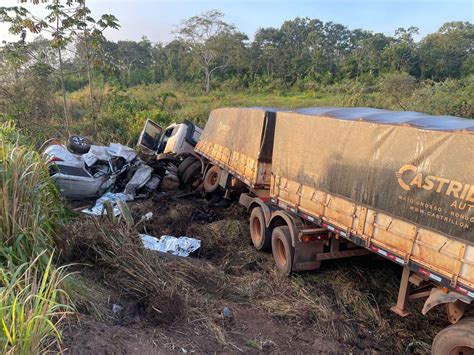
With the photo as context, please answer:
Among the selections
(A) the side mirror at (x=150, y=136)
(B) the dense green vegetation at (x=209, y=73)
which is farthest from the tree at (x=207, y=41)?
(A) the side mirror at (x=150, y=136)

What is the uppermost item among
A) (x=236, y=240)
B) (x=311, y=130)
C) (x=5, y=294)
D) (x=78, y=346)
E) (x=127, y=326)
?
(x=311, y=130)

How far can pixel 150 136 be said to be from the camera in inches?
561

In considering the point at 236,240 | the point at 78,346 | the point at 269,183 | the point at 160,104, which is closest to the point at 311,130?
the point at 269,183

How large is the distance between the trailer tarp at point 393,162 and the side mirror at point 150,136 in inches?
323

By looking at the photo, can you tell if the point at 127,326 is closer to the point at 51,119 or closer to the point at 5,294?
the point at 5,294

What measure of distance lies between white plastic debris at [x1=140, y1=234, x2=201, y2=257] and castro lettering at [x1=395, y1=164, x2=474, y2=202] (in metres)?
4.07

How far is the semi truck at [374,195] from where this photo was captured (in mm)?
3854

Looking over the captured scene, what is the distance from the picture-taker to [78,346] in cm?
320

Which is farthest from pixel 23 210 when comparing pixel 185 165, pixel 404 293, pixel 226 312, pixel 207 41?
pixel 207 41

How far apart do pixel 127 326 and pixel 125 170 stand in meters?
8.01

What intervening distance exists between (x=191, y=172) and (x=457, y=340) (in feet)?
29.4

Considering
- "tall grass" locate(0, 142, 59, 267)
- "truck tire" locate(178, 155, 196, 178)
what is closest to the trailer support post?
"tall grass" locate(0, 142, 59, 267)

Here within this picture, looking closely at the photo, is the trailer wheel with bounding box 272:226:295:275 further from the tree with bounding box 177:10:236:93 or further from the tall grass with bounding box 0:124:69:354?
the tree with bounding box 177:10:236:93

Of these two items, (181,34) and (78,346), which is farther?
(181,34)
